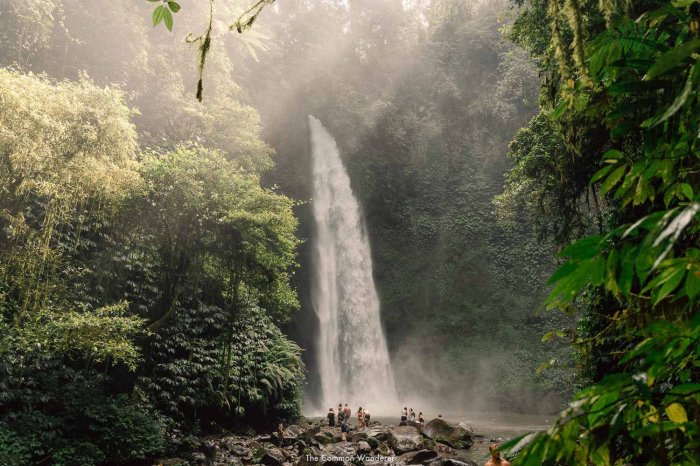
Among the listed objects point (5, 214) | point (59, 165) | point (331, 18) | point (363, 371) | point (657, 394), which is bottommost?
point (657, 394)

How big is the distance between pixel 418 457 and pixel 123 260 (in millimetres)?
9657

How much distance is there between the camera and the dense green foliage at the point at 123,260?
8.93 meters

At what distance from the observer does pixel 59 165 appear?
29.6 feet

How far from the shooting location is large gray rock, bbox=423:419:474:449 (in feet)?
44.5

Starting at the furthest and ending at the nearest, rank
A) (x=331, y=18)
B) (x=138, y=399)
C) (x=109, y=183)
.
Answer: (x=331, y=18)
(x=138, y=399)
(x=109, y=183)

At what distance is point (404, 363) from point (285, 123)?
664 inches

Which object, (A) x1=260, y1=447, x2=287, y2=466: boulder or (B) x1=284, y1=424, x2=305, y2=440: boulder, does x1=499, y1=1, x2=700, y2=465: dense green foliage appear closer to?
(A) x1=260, y1=447, x2=287, y2=466: boulder

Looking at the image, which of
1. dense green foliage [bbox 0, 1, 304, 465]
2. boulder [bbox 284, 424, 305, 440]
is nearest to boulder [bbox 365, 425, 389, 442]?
boulder [bbox 284, 424, 305, 440]

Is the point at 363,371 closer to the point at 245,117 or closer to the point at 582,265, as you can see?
the point at 245,117

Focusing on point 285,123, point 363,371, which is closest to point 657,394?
point 363,371

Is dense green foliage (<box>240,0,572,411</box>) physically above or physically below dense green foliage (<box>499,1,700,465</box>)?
above

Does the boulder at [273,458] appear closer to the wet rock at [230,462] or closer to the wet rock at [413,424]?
the wet rock at [230,462]

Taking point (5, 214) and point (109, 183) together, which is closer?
point (5, 214)

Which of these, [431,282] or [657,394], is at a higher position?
[431,282]
